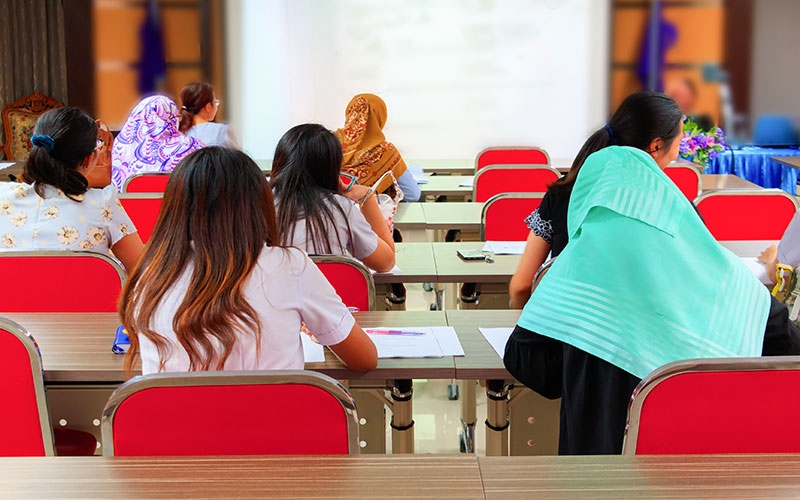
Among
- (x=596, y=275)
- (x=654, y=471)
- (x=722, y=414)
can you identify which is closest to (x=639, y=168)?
(x=596, y=275)

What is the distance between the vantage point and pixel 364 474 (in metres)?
1.17

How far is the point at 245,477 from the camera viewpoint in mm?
1160

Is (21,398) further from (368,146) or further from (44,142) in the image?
(368,146)

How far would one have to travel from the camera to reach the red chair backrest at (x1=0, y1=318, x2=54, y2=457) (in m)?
1.80

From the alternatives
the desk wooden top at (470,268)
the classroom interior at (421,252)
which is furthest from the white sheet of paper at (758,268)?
the desk wooden top at (470,268)

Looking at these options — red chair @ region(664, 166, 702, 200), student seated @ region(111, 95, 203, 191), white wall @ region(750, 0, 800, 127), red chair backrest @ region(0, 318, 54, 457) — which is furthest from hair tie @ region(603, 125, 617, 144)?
white wall @ region(750, 0, 800, 127)

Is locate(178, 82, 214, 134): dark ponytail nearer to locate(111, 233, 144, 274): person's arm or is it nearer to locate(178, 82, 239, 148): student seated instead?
locate(178, 82, 239, 148): student seated

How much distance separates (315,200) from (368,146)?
2171 mm

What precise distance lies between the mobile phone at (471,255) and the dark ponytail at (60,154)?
1.34 meters

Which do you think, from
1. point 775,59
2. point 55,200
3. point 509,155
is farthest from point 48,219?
point 775,59

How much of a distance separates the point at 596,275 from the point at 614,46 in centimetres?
743

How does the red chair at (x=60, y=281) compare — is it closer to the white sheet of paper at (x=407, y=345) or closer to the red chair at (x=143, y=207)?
the white sheet of paper at (x=407, y=345)

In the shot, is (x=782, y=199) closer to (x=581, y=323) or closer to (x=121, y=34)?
(x=581, y=323)

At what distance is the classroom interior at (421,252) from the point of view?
1203 mm
